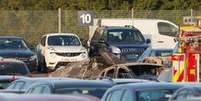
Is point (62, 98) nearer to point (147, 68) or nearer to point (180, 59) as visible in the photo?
point (180, 59)

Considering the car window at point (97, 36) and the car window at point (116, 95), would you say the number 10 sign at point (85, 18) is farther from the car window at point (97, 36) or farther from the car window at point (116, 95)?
the car window at point (116, 95)

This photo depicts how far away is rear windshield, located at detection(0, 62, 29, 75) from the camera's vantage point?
24000mm

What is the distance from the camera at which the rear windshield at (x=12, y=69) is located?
24000mm

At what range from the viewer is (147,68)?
72.1 feet

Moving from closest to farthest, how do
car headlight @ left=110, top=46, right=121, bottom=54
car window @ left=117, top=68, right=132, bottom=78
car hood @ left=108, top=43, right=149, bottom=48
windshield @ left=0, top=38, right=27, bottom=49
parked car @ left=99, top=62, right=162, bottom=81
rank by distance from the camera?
car window @ left=117, top=68, right=132, bottom=78
parked car @ left=99, top=62, right=162, bottom=81
car headlight @ left=110, top=46, right=121, bottom=54
car hood @ left=108, top=43, right=149, bottom=48
windshield @ left=0, top=38, right=27, bottom=49

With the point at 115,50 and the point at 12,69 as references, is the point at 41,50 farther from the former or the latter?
the point at 12,69

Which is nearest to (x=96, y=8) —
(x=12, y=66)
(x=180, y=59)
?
(x=12, y=66)

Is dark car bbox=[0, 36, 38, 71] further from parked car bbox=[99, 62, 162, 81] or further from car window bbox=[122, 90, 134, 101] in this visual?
car window bbox=[122, 90, 134, 101]

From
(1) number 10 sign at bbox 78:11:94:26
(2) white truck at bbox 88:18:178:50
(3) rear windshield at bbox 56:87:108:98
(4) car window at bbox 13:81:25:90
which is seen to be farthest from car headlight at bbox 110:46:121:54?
(3) rear windshield at bbox 56:87:108:98

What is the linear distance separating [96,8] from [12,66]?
27.5 meters

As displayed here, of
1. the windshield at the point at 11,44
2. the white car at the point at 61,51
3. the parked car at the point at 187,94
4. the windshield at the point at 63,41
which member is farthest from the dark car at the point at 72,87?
the windshield at the point at 63,41

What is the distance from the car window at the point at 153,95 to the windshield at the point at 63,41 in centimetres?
2456

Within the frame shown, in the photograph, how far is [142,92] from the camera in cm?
1171

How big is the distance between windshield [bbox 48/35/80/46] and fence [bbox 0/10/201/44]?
884 centimetres
